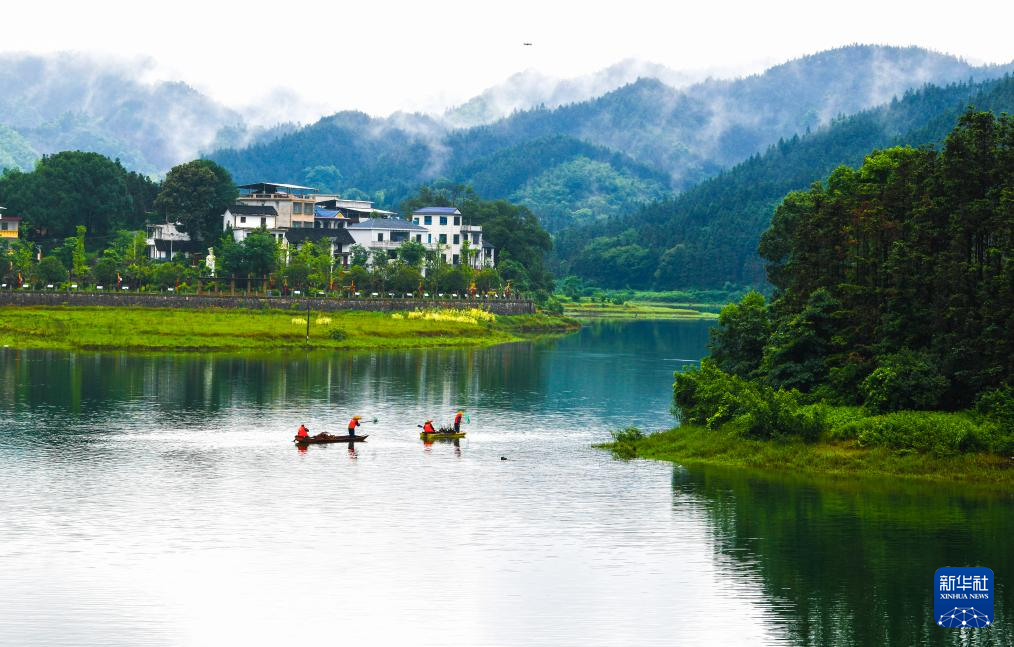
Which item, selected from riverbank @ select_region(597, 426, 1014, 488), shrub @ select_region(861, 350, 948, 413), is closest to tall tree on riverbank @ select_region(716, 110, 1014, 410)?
shrub @ select_region(861, 350, 948, 413)

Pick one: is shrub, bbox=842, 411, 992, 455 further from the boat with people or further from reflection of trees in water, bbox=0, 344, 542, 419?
reflection of trees in water, bbox=0, 344, 542, 419

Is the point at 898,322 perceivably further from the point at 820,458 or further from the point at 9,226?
the point at 9,226

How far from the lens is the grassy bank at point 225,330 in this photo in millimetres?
128250

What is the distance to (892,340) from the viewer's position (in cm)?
7000

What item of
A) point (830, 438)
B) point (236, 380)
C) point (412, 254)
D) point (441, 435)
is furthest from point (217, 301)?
point (830, 438)

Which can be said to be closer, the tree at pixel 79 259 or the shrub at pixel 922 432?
the shrub at pixel 922 432

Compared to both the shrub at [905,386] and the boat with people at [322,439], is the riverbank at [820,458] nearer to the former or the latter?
the shrub at [905,386]

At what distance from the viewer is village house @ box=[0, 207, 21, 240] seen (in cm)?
19088

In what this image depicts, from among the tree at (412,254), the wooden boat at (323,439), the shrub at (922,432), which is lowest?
the wooden boat at (323,439)

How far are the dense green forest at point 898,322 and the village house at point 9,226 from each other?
137267mm

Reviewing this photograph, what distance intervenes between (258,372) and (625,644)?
76630 mm

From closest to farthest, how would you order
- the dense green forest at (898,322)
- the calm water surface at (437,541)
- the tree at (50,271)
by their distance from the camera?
the calm water surface at (437,541), the dense green forest at (898,322), the tree at (50,271)

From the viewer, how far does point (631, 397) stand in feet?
327

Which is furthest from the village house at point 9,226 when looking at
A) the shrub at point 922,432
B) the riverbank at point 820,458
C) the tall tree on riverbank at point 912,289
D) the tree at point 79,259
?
the shrub at point 922,432
